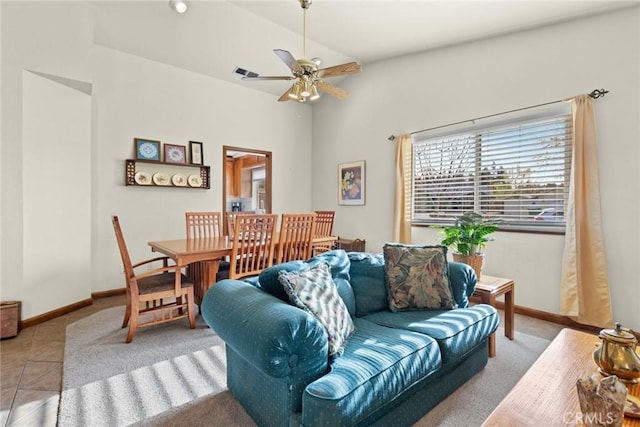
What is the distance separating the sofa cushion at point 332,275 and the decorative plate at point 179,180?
300cm

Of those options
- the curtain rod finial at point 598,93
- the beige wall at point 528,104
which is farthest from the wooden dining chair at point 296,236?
the curtain rod finial at point 598,93

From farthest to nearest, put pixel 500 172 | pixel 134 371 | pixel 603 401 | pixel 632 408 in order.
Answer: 1. pixel 500 172
2. pixel 134 371
3. pixel 632 408
4. pixel 603 401

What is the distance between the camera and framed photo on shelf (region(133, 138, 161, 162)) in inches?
158

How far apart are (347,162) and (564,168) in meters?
2.98

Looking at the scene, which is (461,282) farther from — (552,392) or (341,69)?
(341,69)

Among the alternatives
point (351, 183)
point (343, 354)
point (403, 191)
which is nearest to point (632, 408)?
point (343, 354)

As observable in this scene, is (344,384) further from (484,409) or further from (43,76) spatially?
(43,76)

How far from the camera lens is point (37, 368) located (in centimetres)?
219

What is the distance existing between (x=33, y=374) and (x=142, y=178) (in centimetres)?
254

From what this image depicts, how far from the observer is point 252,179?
26.8 feet

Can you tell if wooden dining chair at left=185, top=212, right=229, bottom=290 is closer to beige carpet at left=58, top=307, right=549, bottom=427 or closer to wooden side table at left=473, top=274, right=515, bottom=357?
beige carpet at left=58, top=307, right=549, bottom=427

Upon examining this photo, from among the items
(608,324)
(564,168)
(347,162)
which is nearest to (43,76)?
(347,162)

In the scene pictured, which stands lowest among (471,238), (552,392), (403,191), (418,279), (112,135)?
(552,392)

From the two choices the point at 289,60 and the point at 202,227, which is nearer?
the point at 289,60
